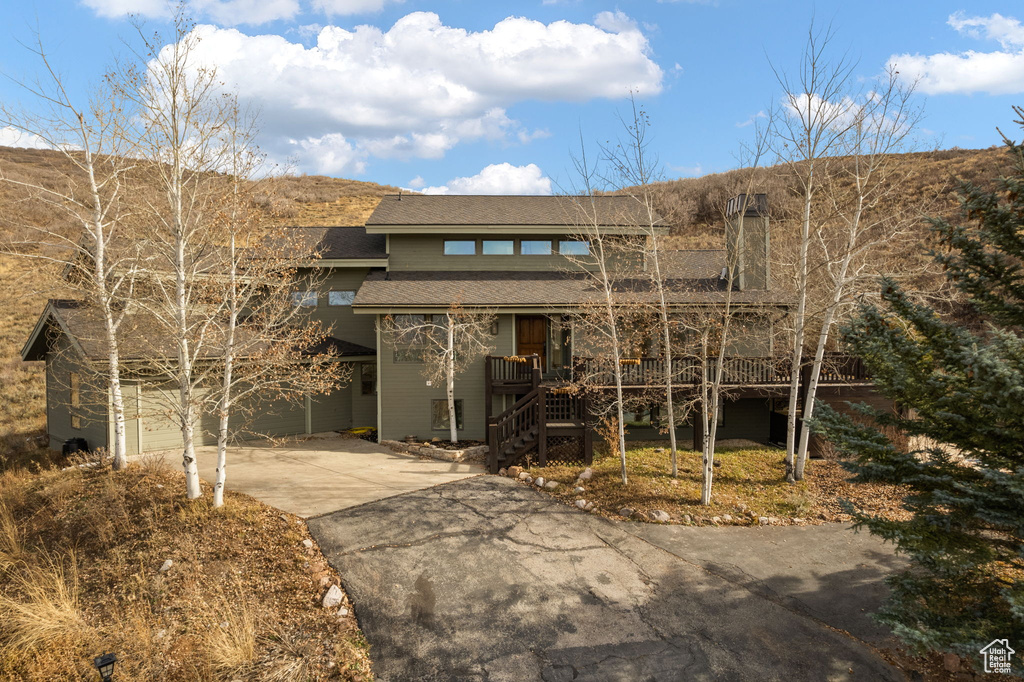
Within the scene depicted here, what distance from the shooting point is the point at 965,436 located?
19.2ft

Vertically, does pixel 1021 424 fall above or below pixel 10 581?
above

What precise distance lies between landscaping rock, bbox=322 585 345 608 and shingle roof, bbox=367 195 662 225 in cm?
1387

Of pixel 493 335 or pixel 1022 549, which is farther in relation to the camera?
pixel 493 335

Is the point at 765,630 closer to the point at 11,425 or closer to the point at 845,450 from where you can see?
the point at 845,450

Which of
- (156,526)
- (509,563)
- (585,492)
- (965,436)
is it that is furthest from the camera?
(585,492)

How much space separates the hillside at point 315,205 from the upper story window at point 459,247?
19.3 feet

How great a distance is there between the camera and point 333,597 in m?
8.52

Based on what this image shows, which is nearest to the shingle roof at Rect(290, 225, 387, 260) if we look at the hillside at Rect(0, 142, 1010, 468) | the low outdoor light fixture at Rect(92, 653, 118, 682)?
the hillside at Rect(0, 142, 1010, 468)

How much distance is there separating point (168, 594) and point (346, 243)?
50.9 ft

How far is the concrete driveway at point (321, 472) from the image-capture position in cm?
1241

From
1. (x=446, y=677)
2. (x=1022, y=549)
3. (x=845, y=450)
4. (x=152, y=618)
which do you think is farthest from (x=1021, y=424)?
(x=152, y=618)

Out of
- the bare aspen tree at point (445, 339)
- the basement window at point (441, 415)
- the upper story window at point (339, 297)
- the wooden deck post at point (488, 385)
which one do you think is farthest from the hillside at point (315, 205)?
the basement window at point (441, 415)

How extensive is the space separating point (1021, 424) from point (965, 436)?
61cm

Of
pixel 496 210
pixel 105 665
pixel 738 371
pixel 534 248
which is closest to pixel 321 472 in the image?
pixel 105 665
